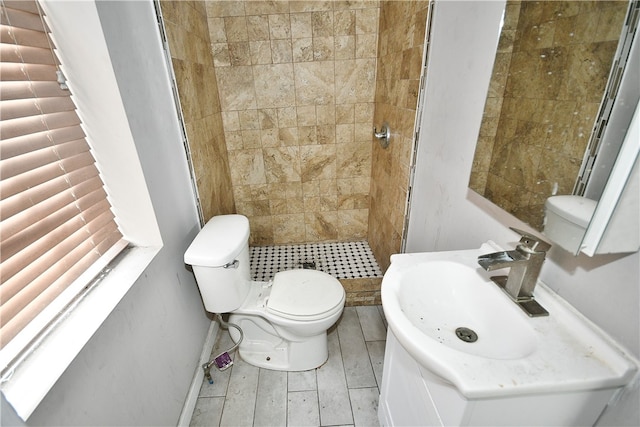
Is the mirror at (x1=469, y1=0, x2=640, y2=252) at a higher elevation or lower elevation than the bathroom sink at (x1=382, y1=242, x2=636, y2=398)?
higher

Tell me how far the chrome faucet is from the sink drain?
146mm

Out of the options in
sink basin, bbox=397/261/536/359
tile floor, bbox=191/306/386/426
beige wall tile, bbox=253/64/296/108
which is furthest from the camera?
beige wall tile, bbox=253/64/296/108

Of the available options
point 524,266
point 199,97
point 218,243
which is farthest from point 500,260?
point 199,97

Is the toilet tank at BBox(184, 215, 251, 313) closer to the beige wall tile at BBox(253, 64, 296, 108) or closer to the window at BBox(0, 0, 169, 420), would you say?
the window at BBox(0, 0, 169, 420)

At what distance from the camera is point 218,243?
4.38 ft

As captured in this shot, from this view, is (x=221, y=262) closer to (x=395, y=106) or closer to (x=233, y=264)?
(x=233, y=264)

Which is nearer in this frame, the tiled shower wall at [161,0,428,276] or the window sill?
the window sill

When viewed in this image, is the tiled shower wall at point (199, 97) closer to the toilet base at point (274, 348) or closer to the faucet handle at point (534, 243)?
the toilet base at point (274, 348)

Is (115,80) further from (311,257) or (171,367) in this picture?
(311,257)

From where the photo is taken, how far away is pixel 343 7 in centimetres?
192

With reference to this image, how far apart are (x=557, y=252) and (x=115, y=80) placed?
137 centimetres

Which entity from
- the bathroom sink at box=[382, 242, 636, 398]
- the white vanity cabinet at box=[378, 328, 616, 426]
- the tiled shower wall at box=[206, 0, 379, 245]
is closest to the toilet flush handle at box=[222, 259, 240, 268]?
the bathroom sink at box=[382, 242, 636, 398]

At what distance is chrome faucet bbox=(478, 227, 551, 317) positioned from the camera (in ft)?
2.41

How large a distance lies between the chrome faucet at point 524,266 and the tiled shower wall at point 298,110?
1672mm
